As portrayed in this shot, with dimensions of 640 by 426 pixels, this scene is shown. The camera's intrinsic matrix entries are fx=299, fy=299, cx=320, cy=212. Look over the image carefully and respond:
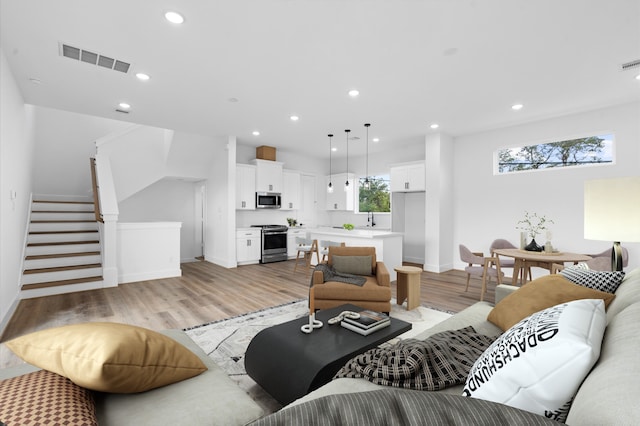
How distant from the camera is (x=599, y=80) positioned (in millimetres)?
3732

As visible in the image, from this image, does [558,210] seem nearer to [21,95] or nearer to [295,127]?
[295,127]

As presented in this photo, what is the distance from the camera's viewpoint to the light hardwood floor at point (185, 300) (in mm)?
3449

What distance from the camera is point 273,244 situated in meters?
7.37

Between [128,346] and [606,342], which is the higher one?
[606,342]

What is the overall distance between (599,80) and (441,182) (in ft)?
9.39

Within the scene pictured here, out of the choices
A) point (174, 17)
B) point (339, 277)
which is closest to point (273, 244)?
point (339, 277)

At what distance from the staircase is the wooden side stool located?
4693mm

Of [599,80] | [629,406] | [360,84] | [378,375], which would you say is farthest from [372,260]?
[599,80]

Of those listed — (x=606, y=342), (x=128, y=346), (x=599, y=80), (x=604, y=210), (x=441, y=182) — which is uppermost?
(x=599, y=80)

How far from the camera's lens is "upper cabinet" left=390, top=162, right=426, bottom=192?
260 inches

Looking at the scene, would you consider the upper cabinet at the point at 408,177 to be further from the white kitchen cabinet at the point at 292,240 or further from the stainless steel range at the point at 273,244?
the stainless steel range at the point at 273,244

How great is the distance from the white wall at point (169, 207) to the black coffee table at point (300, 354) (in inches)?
250

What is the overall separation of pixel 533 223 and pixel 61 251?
8.30 meters

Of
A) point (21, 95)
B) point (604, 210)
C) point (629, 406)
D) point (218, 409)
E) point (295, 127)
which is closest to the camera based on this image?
point (629, 406)
